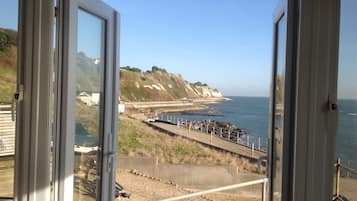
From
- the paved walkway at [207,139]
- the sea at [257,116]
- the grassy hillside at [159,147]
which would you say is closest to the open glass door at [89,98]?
the sea at [257,116]

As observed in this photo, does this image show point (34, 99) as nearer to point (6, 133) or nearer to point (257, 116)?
point (6, 133)

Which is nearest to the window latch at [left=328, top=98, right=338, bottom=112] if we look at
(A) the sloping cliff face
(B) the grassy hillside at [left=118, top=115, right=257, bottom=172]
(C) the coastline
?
(C) the coastline

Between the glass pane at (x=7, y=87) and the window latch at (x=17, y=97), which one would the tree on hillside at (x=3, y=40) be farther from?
the window latch at (x=17, y=97)

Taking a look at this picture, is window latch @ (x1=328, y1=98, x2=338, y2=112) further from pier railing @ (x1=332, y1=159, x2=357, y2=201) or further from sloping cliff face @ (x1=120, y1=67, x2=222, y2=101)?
sloping cliff face @ (x1=120, y1=67, x2=222, y2=101)

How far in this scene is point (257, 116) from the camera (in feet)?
12.3

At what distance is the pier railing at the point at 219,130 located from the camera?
4.01 metres

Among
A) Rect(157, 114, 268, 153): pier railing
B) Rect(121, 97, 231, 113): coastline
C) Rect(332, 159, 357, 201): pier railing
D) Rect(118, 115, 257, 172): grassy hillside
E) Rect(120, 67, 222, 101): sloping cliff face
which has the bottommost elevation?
Rect(118, 115, 257, 172): grassy hillside

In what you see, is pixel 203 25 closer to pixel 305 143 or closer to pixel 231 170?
pixel 231 170

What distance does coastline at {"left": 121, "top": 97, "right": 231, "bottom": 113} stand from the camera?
4789 mm

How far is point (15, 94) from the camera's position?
1.57 meters

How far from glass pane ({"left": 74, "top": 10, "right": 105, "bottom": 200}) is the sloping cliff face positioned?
2.66m

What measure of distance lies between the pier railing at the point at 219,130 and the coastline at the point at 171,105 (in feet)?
0.41

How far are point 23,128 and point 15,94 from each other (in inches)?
6.5

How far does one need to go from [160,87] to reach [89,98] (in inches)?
119
